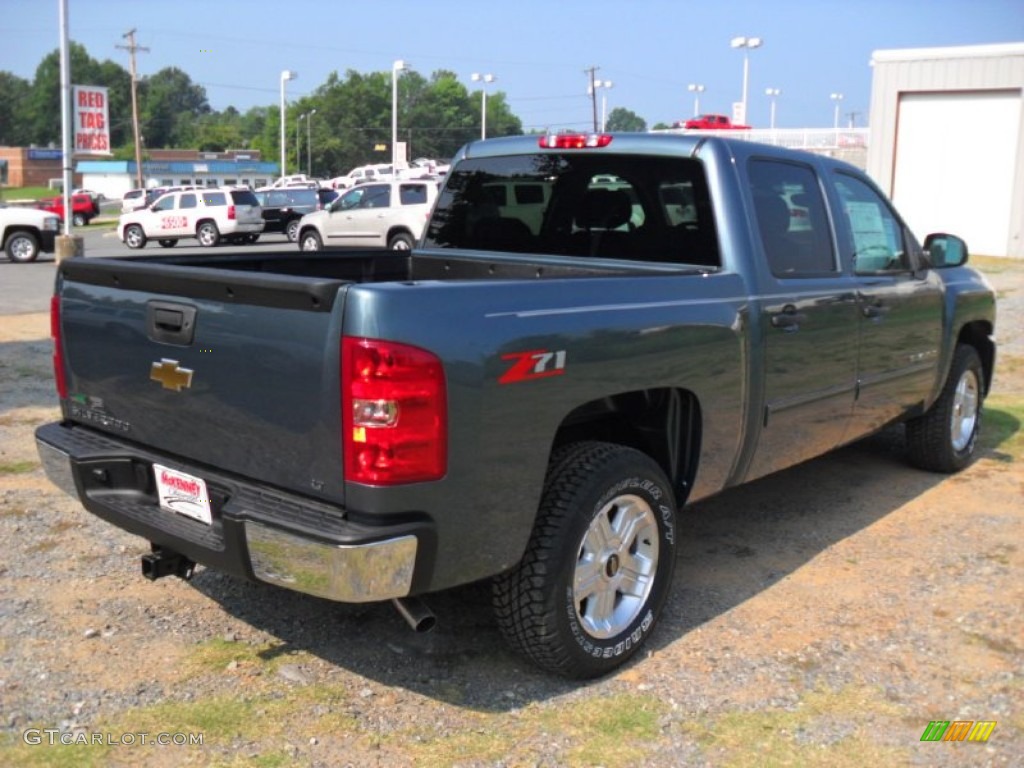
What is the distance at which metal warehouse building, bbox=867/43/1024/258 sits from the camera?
75.2ft

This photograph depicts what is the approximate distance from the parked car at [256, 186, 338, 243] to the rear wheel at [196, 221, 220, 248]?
4.71 feet

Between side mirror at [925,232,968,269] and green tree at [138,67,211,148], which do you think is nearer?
side mirror at [925,232,968,269]

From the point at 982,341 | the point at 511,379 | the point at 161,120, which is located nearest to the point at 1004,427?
the point at 982,341

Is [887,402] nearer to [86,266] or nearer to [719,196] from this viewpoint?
[719,196]

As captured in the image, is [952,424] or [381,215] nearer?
[952,424]

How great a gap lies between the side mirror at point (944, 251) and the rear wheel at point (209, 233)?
25.8 meters

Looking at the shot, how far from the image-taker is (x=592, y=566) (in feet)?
11.6

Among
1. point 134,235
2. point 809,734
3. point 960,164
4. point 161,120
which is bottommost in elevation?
point 809,734

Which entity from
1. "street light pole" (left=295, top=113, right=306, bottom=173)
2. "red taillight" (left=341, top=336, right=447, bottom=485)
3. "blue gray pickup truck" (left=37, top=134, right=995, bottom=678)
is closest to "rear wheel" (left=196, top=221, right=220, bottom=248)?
"blue gray pickup truck" (left=37, top=134, right=995, bottom=678)

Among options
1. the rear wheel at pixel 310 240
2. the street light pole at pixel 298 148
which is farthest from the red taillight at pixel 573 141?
the street light pole at pixel 298 148

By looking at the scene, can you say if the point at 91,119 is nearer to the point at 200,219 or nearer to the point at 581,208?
the point at 200,219

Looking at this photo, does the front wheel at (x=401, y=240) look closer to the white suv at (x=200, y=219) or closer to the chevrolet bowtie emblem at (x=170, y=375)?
the white suv at (x=200, y=219)

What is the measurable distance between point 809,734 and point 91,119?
39968 millimetres

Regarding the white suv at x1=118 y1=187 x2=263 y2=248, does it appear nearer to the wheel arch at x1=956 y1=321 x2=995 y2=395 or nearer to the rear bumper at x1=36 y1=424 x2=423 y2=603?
the wheel arch at x1=956 y1=321 x2=995 y2=395
